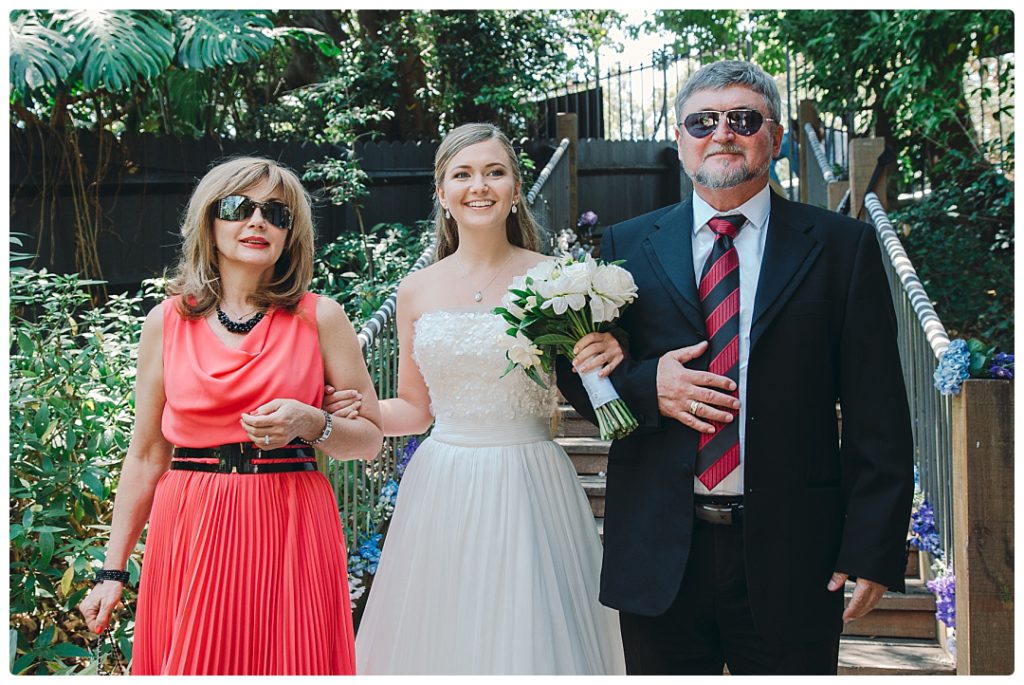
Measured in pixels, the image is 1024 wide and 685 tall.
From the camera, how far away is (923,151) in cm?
835

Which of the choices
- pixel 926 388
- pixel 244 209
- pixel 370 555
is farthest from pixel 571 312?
pixel 926 388

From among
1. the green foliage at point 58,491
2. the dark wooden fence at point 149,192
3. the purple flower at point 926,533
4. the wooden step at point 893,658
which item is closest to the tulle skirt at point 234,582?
the green foliage at point 58,491

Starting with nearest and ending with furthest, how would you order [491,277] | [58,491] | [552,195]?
[491,277], [58,491], [552,195]

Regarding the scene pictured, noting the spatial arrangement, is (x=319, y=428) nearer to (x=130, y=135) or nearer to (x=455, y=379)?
(x=455, y=379)

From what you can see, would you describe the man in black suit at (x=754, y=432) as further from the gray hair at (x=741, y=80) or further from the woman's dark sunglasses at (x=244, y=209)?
the woman's dark sunglasses at (x=244, y=209)

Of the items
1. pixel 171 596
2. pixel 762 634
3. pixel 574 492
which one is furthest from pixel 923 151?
pixel 171 596

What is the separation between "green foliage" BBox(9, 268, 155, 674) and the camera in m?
3.20

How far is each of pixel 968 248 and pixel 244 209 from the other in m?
6.43

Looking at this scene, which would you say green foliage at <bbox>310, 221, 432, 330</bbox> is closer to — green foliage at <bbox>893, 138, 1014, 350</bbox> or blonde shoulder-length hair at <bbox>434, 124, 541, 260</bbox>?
blonde shoulder-length hair at <bbox>434, 124, 541, 260</bbox>

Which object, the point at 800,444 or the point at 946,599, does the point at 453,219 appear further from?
the point at 946,599

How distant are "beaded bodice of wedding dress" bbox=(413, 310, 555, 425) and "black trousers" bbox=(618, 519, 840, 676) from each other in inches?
33.3

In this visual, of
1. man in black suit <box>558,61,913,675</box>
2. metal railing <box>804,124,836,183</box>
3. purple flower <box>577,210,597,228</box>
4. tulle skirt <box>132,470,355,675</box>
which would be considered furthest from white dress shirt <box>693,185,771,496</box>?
purple flower <box>577,210,597,228</box>

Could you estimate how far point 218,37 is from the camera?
7.59 meters

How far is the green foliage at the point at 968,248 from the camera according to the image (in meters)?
7.00
